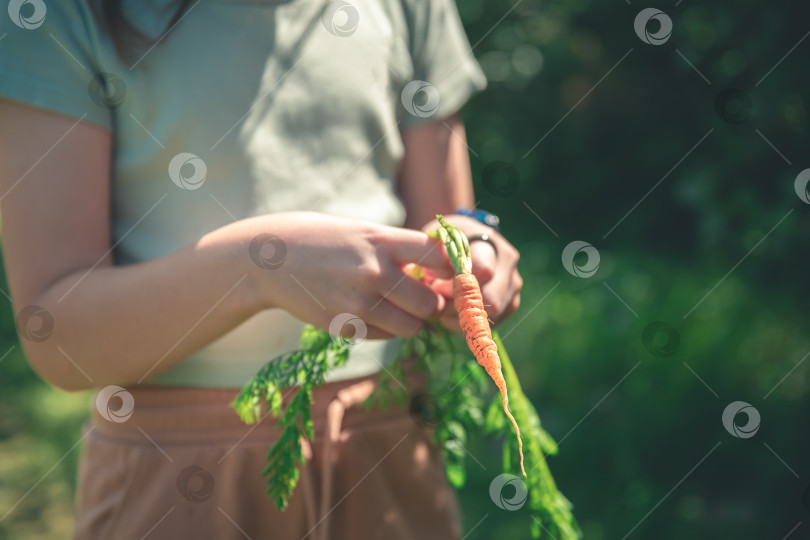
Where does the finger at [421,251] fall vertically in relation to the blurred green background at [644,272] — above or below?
below

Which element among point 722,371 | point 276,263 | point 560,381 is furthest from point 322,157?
point 560,381

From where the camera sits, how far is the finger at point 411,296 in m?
1.08

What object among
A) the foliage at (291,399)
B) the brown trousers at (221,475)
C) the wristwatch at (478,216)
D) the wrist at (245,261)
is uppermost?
the wristwatch at (478,216)

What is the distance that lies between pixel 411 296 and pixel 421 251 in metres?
0.06

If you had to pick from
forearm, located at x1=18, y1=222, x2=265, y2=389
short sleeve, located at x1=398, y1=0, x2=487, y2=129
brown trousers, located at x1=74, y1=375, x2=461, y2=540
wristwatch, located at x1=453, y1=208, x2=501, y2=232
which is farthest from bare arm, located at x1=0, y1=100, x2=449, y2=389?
short sleeve, located at x1=398, y1=0, x2=487, y2=129

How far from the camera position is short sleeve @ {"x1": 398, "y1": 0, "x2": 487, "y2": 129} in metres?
1.42

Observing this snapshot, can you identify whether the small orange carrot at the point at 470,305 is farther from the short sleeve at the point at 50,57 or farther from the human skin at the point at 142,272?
the short sleeve at the point at 50,57

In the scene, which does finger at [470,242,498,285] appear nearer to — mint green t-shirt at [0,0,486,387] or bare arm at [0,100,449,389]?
bare arm at [0,100,449,389]

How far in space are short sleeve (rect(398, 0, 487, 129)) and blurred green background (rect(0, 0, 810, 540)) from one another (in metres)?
1.17

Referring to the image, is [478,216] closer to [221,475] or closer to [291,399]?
[291,399]

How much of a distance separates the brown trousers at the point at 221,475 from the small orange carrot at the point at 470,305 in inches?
9.5

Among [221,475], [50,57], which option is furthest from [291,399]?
[50,57]

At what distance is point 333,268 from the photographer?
106 centimetres

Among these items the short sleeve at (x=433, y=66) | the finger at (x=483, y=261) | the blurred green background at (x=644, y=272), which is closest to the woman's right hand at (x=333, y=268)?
the finger at (x=483, y=261)
